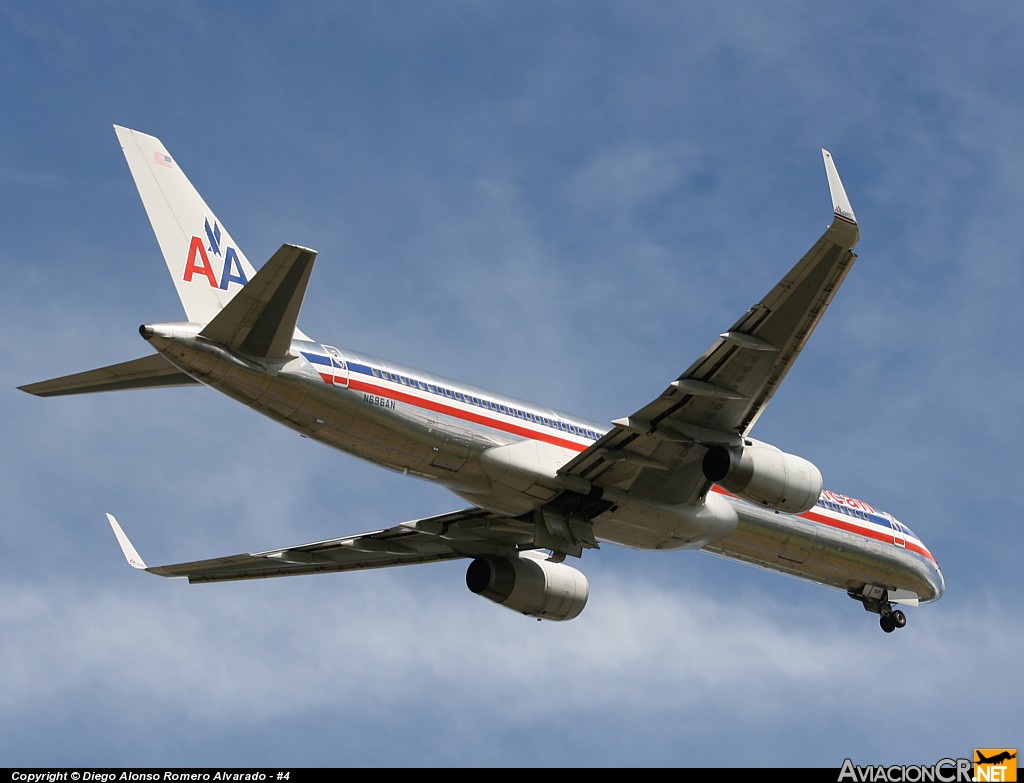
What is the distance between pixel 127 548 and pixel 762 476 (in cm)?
1539

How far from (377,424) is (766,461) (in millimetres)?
8301

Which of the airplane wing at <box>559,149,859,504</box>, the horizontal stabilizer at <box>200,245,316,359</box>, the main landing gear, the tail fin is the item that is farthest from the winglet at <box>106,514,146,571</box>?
the main landing gear

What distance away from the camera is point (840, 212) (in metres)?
26.1

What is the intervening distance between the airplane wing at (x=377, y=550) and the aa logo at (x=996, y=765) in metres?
12.7

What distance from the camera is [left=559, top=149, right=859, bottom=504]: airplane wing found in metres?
26.7

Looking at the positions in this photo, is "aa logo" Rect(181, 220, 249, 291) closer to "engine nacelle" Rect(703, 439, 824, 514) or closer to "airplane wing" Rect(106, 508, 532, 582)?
"airplane wing" Rect(106, 508, 532, 582)

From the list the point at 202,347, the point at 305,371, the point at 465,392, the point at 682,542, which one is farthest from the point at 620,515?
the point at 202,347

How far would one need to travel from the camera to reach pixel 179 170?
102 ft

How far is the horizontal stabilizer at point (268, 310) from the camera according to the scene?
24625mm

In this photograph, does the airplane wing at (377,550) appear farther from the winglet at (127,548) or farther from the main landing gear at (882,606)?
the main landing gear at (882,606)

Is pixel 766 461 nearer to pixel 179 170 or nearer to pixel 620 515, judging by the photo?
pixel 620 515

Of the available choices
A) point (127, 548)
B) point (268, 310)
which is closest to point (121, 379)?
point (268, 310)

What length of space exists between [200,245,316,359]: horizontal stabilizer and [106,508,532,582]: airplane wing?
872cm

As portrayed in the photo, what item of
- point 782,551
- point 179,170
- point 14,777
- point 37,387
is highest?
point 179,170
